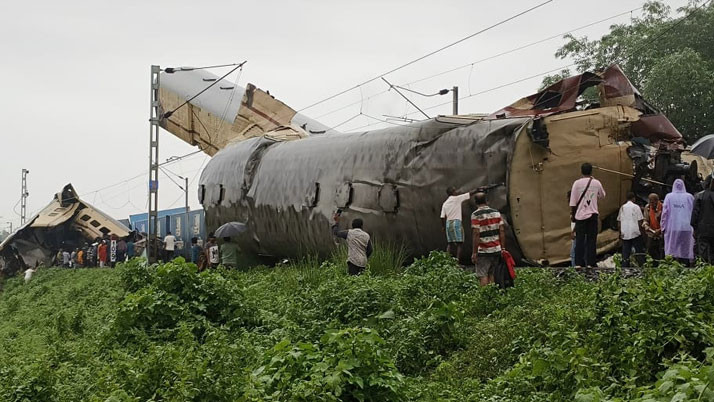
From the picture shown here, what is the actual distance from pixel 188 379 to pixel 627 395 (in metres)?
3.13

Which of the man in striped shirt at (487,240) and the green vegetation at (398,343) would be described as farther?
the man in striped shirt at (487,240)

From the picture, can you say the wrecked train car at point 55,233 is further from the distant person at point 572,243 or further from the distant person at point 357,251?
the distant person at point 572,243

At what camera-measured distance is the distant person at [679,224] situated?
1068cm

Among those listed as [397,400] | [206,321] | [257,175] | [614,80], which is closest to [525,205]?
[614,80]

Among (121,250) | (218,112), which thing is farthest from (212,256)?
(121,250)

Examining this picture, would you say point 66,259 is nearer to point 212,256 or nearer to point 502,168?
point 212,256

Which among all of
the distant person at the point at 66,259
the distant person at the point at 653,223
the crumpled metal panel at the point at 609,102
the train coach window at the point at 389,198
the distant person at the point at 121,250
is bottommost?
the distant person at the point at 66,259

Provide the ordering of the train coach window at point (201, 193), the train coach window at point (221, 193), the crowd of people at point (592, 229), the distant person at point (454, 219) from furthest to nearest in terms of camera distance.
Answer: the train coach window at point (201, 193), the train coach window at point (221, 193), the distant person at point (454, 219), the crowd of people at point (592, 229)

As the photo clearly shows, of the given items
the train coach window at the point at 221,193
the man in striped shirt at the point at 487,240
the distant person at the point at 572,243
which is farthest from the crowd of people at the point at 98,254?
the man in striped shirt at the point at 487,240

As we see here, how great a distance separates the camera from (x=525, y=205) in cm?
1186

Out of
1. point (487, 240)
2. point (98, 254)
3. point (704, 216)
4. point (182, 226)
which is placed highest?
point (704, 216)

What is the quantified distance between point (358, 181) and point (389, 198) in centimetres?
121

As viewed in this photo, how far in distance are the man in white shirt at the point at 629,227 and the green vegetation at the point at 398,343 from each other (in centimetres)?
151

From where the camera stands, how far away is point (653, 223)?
11.7m
